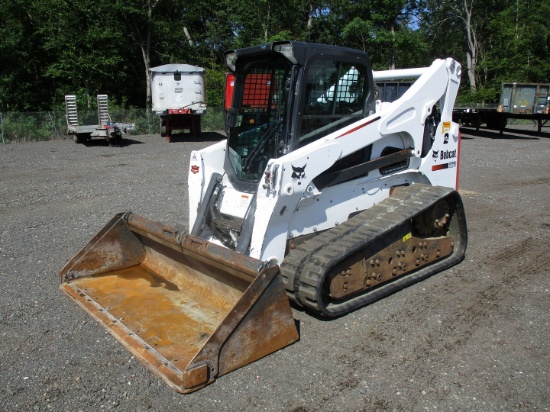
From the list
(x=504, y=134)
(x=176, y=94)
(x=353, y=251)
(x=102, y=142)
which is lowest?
(x=102, y=142)

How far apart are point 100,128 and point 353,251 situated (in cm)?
1586

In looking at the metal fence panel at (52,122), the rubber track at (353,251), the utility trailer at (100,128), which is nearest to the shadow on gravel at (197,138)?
the metal fence panel at (52,122)

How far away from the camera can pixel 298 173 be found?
452cm

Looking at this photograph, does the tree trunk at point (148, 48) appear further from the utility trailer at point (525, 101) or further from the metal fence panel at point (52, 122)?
the utility trailer at point (525, 101)

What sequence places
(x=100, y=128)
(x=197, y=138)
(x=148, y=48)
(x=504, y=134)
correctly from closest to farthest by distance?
1. (x=100, y=128)
2. (x=197, y=138)
3. (x=504, y=134)
4. (x=148, y=48)

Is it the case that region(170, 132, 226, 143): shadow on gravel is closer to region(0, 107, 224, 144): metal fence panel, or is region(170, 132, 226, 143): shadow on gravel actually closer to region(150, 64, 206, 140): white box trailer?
region(150, 64, 206, 140): white box trailer

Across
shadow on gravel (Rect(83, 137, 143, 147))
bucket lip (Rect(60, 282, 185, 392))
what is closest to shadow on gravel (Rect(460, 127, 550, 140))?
shadow on gravel (Rect(83, 137, 143, 147))

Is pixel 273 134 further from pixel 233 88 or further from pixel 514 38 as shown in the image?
pixel 514 38

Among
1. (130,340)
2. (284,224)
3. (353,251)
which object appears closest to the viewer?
(130,340)

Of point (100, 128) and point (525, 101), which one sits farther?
point (525, 101)

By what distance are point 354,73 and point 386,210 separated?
1.45 metres

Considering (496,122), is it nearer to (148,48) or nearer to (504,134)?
(504,134)

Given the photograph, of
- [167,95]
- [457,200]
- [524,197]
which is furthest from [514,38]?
[457,200]

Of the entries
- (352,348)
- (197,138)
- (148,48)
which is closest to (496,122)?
(197,138)
